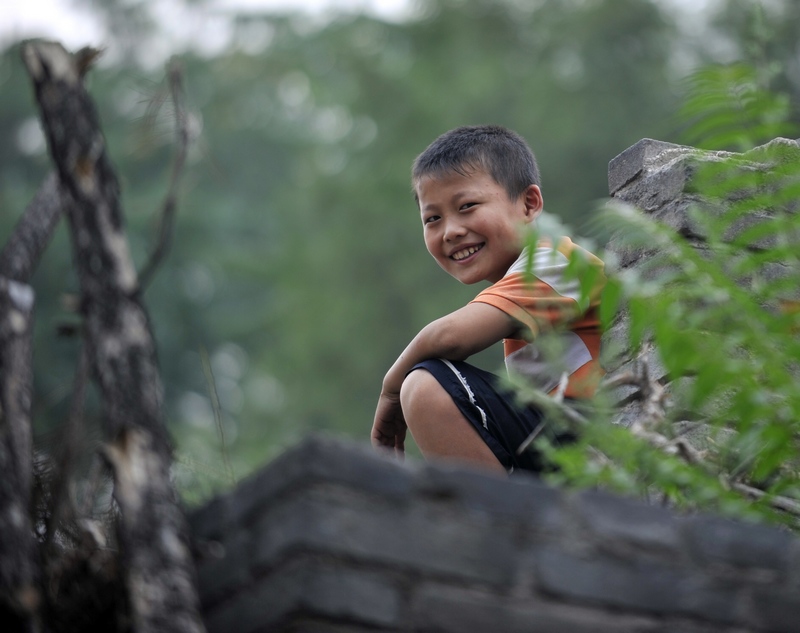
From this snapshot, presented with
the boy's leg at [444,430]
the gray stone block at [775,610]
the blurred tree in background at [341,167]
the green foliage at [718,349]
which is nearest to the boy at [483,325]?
the boy's leg at [444,430]

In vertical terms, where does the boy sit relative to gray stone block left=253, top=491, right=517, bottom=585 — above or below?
above

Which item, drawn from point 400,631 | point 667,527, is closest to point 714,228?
point 667,527

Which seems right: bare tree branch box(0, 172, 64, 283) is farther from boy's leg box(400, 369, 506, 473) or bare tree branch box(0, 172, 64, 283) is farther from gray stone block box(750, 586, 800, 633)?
gray stone block box(750, 586, 800, 633)

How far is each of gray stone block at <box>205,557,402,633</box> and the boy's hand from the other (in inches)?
47.5

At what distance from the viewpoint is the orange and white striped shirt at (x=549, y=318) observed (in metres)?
2.95

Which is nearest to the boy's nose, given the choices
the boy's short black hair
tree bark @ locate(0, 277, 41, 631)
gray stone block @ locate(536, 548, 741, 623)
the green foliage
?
the boy's short black hair

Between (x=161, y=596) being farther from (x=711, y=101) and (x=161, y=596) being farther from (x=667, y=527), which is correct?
(x=711, y=101)

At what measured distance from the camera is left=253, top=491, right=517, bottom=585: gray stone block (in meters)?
1.83

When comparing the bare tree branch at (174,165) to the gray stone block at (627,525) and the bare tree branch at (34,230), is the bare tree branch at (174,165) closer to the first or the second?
the bare tree branch at (34,230)

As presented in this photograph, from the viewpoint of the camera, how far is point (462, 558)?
6.11ft

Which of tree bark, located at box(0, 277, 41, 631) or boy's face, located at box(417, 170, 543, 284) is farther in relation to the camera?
boy's face, located at box(417, 170, 543, 284)

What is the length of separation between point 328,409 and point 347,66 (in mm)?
8121

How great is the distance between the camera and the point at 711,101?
2.35 meters

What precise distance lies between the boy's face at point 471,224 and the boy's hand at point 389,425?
59 centimetres
